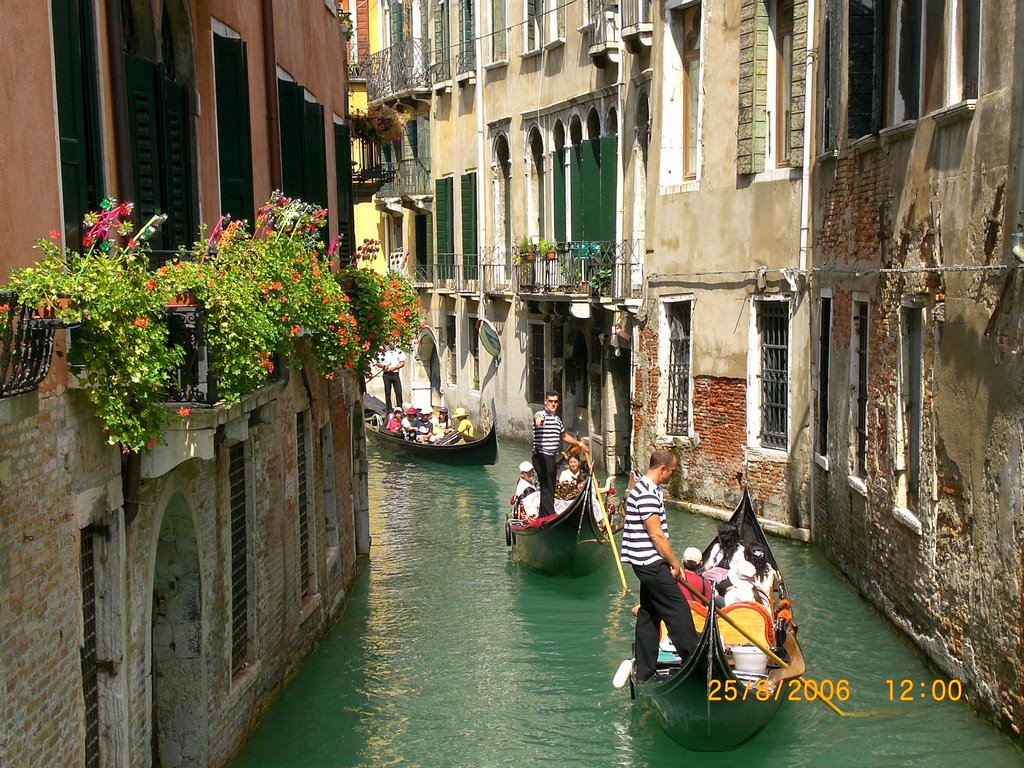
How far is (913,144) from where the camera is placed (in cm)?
914

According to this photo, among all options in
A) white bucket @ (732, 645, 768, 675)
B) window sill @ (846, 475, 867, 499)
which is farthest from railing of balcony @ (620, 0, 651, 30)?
white bucket @ (732, 645, 768, 675)

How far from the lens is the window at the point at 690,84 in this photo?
14.3m

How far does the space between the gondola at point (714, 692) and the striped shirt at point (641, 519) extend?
0.43m

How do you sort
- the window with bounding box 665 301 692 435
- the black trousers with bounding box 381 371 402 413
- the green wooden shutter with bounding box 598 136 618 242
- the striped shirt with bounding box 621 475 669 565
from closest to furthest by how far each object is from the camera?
the striped shirt with bounding box 621 475 669 565 → the window with bounding box 665 301 692 435 → the green wooden shutter with bounding box 598 136 618 242 → the black trousers with bounding box 381 371 402 413

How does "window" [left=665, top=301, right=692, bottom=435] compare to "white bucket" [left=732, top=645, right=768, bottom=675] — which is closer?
"white bucket" [left=732, top=645, right=768, bottom=675]

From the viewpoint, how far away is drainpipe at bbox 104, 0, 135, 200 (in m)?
5.56

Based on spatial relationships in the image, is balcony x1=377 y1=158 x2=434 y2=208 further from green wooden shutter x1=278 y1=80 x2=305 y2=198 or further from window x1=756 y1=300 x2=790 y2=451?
green wooden shutter x1=278 y1=80 x2=305 y2=198

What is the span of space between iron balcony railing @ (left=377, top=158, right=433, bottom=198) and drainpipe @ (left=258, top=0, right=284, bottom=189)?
1627 centimetres

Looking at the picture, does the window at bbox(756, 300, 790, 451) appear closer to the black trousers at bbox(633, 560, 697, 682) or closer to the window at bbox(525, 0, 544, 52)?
the black trousers at bbox(633, 560, 697, 682)

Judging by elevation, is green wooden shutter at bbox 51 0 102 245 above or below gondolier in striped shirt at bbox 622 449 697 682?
above

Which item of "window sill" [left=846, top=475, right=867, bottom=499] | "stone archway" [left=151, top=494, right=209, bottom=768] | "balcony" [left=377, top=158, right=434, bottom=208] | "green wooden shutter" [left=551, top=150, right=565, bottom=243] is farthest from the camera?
"balcony" [left=377, top=158, right=434, bottom=208]

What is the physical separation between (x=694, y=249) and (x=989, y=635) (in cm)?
723

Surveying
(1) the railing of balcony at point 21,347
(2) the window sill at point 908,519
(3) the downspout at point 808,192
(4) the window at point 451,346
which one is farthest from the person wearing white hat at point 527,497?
(4) the window at point 451,346

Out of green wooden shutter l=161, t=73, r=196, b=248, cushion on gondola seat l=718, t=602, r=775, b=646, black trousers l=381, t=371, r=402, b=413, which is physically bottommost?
black trousers l=381, t=371, r=402, b=413
